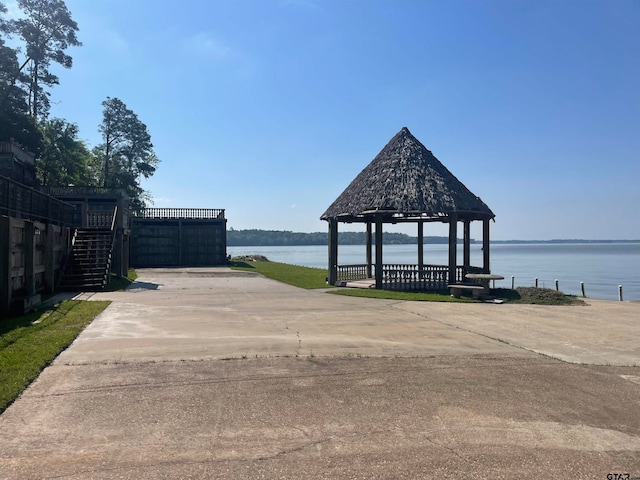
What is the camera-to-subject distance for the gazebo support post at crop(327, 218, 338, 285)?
76.0 feet

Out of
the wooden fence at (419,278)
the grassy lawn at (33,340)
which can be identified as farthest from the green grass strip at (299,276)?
the grassy lawn at (33,340)

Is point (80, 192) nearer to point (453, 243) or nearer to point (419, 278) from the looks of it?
point (419, 278)

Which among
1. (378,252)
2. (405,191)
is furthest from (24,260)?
(405,191)

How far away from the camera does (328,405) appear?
537 centimetres

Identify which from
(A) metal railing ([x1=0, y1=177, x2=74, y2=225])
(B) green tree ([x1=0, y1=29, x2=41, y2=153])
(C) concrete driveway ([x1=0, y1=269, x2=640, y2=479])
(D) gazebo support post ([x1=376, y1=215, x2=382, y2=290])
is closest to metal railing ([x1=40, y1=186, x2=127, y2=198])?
(B) green tree ([x1=0, y1=29, x2=41, y2=153])

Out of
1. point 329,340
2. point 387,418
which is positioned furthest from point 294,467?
point 329,340

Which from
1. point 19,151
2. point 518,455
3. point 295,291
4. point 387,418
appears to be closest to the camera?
point 518,455

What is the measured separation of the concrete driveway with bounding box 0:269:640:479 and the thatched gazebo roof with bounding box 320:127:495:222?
33.9ft

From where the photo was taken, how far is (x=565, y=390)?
20.1 feet

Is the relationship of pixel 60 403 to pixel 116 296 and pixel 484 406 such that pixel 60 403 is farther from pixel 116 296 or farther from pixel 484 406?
pixel 116 296

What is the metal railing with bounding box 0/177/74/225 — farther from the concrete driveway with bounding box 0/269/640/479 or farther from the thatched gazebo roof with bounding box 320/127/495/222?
the thatched gazebo roof with bounding box 320/127/495/222

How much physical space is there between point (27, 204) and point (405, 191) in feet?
47.1

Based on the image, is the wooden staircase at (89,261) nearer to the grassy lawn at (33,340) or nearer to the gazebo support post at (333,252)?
the grassy lawn at (33,340)

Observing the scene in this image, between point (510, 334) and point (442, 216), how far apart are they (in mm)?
13058
